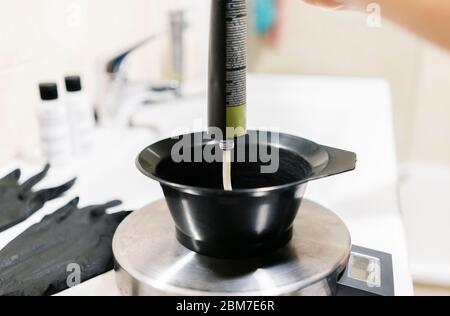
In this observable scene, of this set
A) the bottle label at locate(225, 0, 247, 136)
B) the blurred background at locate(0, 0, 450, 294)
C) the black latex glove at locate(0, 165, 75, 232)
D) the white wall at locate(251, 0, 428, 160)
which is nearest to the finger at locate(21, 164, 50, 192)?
the black latex glove at locate(0, 165, 75, 232)

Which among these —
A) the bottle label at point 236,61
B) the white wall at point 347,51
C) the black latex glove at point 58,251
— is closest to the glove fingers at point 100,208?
the black latex glove at point 58,251

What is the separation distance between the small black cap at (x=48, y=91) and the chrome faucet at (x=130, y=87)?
0.61 ft

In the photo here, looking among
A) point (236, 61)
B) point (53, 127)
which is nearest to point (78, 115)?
point (53, 127)

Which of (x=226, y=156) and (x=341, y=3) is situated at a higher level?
(x=341, y=3)

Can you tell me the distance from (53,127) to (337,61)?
43.0 inches

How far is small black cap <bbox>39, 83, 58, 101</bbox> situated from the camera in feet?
2.11

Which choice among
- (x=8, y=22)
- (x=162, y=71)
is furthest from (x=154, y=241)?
(x=162, y=71)

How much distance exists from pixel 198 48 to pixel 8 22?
0.79m

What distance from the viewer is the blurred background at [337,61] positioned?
0.87 meters

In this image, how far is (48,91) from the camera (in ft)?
2.12

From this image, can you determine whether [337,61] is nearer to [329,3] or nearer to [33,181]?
[329,3]

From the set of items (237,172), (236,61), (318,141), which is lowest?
(318,141)

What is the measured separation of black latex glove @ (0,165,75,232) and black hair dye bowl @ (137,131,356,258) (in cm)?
20
